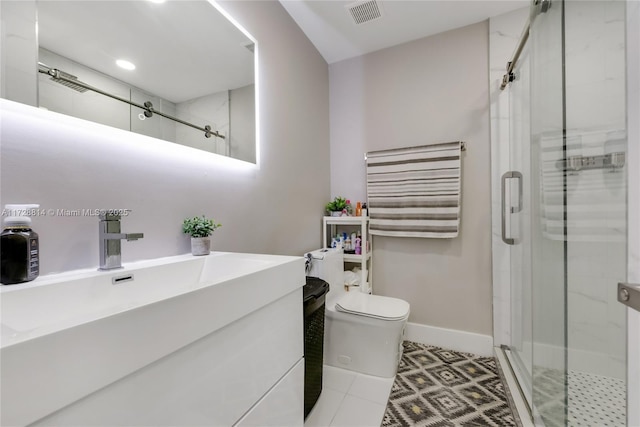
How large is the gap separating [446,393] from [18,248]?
195cm

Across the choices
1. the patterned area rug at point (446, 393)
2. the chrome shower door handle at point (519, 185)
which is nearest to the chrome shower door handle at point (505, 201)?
the chrome shower door handle at point (519, 185)

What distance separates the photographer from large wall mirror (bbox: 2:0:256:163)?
30.0 inches

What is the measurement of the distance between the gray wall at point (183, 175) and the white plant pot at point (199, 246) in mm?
59

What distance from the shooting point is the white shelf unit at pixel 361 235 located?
2.11m

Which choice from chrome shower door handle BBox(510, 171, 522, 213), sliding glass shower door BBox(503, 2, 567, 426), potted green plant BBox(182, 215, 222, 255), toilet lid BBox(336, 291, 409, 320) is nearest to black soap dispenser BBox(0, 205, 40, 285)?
potted green plant BBox(182, 215, 222, 255)

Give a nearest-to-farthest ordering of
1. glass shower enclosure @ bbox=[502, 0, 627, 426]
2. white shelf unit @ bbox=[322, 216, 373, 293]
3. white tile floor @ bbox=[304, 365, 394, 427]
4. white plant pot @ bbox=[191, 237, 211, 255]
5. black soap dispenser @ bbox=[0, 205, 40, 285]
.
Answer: black soap dispenser @ bbox=[0, 205, 40, 285] < glass shower enclosure @ bbox=[502, 0, 627, 426] < white plant pot @ bbox=[191, 237, 211, 255] < white tile floor @ bbox=[304, 365, 394, 427] < white shelf unit @ bbox=[322, 216, 373, 293]

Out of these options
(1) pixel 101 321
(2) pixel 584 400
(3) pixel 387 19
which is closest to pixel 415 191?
(3) pixel 387 19

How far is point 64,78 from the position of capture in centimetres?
78

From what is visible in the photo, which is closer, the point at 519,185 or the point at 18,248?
the point at 18,248

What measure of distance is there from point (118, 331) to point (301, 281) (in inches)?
23.4

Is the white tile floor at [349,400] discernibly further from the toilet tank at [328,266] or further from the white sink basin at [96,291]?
the white sink basin at [96,291]

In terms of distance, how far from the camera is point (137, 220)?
3.07 ft
